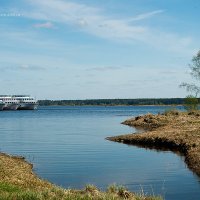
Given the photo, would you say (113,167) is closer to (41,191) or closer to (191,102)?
(41,191)

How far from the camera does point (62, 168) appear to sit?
31.7m

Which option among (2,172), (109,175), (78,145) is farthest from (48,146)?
(2,172)

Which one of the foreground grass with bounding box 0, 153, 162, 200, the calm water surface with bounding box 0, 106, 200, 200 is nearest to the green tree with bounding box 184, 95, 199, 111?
the calm water surface with bounding box 0, 106, 200, 200

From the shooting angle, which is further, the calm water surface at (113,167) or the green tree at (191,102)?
the green tree at (191,102)

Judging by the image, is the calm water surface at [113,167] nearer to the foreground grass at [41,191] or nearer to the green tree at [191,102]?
the foreground grass at [41,191]

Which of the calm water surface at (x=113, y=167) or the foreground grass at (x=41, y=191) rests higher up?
the foreground grass at (x=41, y=191)

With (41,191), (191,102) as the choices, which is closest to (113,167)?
(41,191)

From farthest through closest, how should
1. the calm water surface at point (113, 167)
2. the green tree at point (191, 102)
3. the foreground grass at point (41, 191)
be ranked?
the green tree at point (191, 102)
the calm water surface at point (113, 167)
the foreground grass at point (41, 191)

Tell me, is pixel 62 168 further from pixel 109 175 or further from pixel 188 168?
pixel 188 168

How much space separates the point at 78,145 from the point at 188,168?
1877 cm

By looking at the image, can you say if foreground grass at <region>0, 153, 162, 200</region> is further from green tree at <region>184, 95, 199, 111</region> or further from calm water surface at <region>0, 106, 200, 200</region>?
green tree at <region>184, 95, 199, 111</region>

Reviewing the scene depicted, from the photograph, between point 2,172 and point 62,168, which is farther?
point 62,168

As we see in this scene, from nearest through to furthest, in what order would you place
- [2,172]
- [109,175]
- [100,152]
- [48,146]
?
[2,172] < [109,175] < [100,152] < [48,146]

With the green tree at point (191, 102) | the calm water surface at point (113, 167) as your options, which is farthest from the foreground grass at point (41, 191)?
the green tree at point (191, 102)
